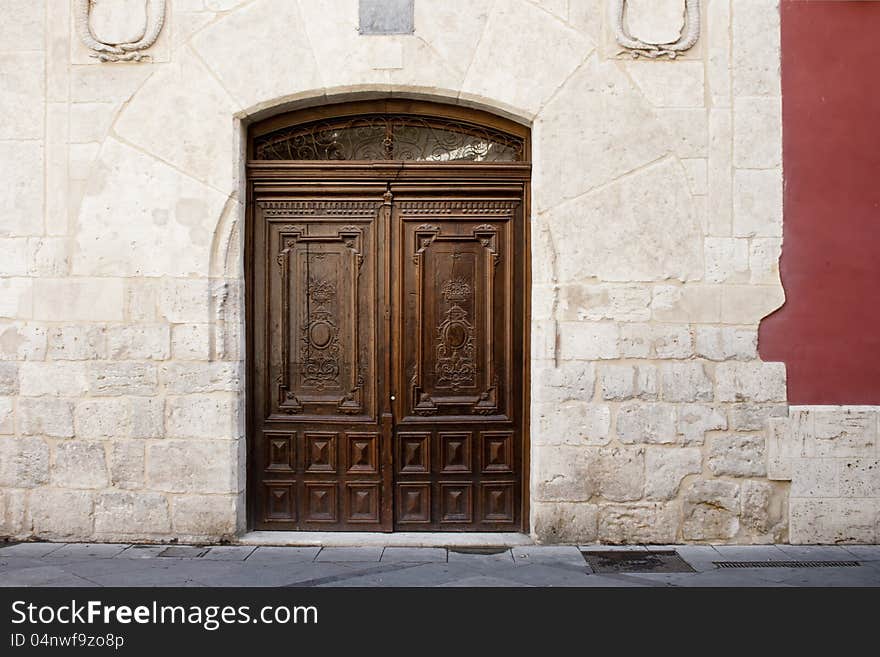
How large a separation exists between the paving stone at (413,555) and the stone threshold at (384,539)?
0.09 meters

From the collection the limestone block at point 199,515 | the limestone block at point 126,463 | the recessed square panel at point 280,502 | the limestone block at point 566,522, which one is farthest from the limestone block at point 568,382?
the limestone block at point 126,463

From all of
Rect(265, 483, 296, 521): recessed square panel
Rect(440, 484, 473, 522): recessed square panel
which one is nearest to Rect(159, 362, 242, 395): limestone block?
Rect(265, 483, 296, 521): recessed square panel

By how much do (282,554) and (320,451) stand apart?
2.47ft

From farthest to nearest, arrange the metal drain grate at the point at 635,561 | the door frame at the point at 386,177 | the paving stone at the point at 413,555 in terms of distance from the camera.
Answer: the door frame at the point at 386,177
the paving stone at the point at 413,555
the metal drain grate at the point at 635,561

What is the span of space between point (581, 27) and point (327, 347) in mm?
2691

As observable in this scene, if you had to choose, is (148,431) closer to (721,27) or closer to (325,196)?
(325,196)

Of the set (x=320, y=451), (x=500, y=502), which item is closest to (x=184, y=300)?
(x=320, y=451)

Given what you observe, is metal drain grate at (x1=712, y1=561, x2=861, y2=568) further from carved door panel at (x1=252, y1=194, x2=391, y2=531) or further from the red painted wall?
carved door panel at (x1=252, y1=194, x2=391, y2=531)

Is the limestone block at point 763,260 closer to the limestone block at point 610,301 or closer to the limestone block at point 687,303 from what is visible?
the limestone block at point 687,303

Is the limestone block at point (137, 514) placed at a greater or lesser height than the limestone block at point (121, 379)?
lesser

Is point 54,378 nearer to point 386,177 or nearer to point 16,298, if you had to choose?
point 16,298

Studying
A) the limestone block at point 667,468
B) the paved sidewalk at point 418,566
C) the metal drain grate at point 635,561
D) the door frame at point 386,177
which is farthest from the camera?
the door frame at point 386,177

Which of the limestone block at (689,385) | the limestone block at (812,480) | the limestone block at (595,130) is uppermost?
the limestone block at (595,130)

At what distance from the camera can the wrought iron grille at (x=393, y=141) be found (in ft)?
19.1
